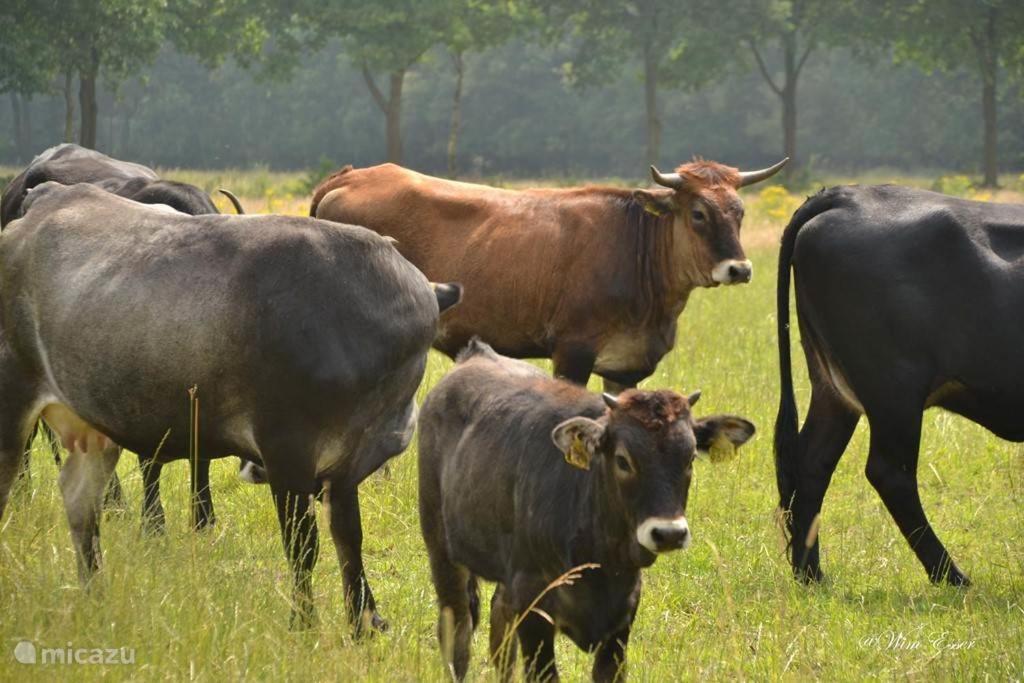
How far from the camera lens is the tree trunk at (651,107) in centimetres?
4419

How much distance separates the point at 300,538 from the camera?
227 inches

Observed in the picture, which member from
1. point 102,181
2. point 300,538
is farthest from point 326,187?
point 300,538

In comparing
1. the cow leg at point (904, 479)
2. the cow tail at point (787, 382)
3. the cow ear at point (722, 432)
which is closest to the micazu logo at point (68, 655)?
the cow ear at point (722, 432)

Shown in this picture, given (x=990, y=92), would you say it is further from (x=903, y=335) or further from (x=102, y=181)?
(x=903, y=335)

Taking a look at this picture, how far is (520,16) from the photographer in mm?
47188

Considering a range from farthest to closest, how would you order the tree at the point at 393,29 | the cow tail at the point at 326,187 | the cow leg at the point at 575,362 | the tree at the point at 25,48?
the tree at the point at 393,29, the tree at the point at 25,48, the cow tail at the point at 326,187, the cow leg at the point at 575,362

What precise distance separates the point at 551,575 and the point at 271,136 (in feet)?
235

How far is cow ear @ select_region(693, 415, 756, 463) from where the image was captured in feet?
15.6

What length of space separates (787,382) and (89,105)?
Result: 30.0 metres

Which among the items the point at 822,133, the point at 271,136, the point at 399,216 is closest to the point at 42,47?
the point at 399,216

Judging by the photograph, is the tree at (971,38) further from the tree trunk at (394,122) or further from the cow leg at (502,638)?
the cow leg at (502,638)

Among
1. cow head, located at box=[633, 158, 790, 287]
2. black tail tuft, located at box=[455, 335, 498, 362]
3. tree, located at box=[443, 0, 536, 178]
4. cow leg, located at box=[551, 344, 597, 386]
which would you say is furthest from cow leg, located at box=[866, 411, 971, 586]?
tree, located at box=[443, 0, 536, 178]

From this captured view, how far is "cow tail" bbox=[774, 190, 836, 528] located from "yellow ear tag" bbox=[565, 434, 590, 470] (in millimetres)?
2756

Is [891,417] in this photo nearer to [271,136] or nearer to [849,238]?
[849,238]
